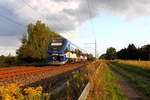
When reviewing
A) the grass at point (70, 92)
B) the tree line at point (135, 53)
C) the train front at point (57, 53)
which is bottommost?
the grass at point (70, 92)

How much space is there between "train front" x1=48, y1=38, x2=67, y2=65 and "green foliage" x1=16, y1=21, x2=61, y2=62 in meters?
11.2

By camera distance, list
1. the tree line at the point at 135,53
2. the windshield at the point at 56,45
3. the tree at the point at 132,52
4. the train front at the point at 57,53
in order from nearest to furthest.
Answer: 1. the train front at the point at 57,53
2. the windshield at the point at 56,45
3. the tree line at the point at 135,53
4. the tree at the point at 132,52

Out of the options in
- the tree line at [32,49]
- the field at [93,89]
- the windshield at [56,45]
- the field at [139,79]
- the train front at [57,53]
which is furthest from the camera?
the tree line at [32,49]

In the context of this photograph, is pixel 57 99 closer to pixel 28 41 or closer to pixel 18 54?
pixel 18 54

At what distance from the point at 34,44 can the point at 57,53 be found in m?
18.1

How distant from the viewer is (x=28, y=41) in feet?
121

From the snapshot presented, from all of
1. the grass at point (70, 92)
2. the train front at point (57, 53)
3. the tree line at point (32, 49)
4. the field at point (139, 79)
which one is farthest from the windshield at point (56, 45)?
the grass at point (70, 92)

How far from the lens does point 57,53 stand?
20.2 meters

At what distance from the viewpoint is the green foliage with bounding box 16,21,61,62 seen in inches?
1226

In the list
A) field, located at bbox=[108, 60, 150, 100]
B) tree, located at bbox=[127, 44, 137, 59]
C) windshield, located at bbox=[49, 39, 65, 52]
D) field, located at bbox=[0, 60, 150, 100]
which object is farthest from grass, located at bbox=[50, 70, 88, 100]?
tree, located at bbox=[127, 44, 137, 59]

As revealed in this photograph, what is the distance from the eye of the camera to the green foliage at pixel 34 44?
31.1m

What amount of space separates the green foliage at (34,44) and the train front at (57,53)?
11.2 m

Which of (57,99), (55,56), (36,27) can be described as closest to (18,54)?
(36,27)

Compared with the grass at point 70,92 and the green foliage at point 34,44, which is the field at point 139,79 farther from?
the green foliage at point 34,44
